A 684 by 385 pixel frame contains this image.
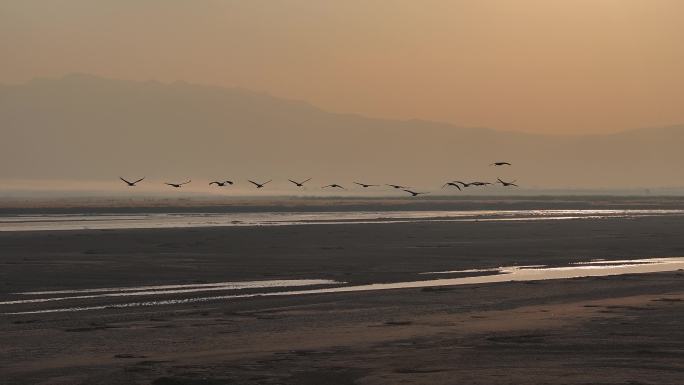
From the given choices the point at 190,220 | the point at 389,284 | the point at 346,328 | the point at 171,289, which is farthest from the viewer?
the point at 190,220

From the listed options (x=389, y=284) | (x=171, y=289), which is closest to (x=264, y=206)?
(x=389, y=284)

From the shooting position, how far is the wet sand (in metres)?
17.6

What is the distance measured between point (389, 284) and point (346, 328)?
938cm

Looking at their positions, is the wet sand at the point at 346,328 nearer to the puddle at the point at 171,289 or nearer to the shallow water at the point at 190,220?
the puddle at the point at 171,289

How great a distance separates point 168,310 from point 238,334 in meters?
3.96

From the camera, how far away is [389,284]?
31641mm

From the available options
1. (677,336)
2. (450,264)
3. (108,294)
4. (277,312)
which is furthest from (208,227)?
(677,336)

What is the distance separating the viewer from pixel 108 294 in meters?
28.5

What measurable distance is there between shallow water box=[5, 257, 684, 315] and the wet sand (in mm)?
738

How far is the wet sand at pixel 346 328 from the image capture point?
57.8 feet

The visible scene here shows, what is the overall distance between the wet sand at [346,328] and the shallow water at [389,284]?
738 mm

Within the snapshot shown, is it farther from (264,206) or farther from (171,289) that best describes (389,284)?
(264,206)

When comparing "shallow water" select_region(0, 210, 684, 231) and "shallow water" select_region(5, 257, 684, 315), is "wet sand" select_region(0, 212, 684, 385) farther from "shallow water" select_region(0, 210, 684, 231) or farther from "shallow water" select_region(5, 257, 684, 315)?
"shallow water" select_region(0, 210, 684, 231)

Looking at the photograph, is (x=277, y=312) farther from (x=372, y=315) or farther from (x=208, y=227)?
(x=208, y=227)
